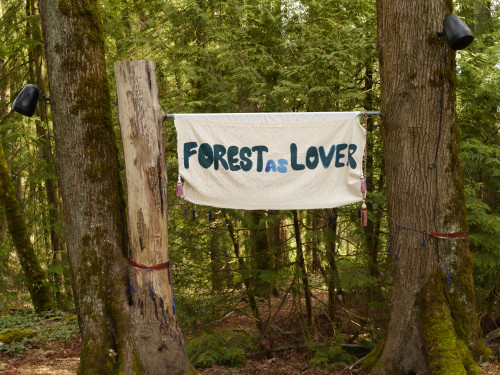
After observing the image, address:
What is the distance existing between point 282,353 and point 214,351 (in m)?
1.06

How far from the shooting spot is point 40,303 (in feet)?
34.8

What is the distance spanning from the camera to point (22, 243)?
1040 centimetres

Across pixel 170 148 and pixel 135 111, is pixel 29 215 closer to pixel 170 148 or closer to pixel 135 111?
pixel 170 148

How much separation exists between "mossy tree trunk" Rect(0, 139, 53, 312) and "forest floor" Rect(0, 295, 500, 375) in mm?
2906

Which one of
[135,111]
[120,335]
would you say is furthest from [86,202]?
[120,335]

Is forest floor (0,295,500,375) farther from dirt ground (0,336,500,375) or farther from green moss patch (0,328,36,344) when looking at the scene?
green moss patch (0,328,36,344)

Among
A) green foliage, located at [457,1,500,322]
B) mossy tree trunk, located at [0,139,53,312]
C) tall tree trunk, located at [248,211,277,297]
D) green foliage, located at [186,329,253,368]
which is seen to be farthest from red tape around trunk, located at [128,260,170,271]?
mossy tree trunk, located at [0,139,53,312]

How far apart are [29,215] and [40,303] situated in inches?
96.5

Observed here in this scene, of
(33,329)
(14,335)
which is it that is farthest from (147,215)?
(33,329)

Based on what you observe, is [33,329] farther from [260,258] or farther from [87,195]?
[87,195]

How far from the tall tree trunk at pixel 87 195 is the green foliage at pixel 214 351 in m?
1.41

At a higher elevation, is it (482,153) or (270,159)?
(270,159)

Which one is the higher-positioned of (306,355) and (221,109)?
(221,109)

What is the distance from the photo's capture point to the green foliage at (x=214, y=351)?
20.3ft
